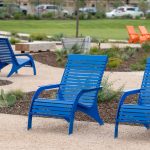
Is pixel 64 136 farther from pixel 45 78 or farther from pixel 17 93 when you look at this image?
pixel 45 78

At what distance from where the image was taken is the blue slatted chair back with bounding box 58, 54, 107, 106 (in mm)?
11156

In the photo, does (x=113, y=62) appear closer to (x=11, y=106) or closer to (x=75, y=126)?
(x=11, y=106)

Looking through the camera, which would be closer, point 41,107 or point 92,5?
point 41,107

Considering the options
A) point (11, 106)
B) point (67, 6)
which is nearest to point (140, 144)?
point (11, 106)

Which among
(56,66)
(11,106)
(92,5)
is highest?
(11,106)

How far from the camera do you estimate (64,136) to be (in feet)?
33.2

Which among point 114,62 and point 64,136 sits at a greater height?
point 64,136

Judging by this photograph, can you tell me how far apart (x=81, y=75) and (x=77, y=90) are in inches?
10.0

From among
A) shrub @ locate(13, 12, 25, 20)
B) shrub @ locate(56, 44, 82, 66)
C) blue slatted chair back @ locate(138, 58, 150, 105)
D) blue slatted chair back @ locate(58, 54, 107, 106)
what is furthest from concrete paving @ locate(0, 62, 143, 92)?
shrub @ locate(13, 12, 25, 20)

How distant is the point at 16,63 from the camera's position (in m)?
18.1

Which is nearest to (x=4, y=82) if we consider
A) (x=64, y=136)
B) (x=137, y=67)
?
(x=137, y=67)

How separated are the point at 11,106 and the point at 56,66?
28.4 feet

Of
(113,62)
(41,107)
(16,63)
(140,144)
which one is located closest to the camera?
(140,144)

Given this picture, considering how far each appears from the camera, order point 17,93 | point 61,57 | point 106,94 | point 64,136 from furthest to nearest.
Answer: point 61,57 → point 17,93 → point 106,94 → point 64,136
